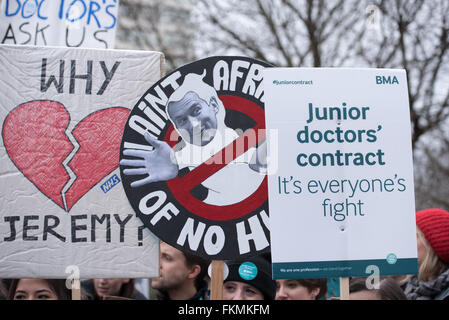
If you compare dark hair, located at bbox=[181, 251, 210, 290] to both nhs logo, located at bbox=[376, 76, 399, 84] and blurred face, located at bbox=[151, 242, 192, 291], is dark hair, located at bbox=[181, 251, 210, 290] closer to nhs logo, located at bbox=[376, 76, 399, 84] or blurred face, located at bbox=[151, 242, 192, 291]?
blurred face, located at bbox=[151, 242, 192, 291]

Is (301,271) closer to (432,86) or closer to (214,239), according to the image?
(214,239)

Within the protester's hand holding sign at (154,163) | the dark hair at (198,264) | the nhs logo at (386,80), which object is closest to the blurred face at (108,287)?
the dark hair at (198,264)

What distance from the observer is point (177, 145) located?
195cm

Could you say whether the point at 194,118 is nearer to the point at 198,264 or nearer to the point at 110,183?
the point at 110,183

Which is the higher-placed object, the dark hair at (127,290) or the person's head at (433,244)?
the person's head at (433,244)

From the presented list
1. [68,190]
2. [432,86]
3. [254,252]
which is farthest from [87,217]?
[432,86]

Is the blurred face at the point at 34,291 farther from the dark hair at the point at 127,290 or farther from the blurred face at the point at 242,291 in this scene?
the blurred face at the point at 242,291

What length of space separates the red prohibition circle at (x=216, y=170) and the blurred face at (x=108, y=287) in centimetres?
146

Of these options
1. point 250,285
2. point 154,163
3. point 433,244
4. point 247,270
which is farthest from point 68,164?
point 433,244

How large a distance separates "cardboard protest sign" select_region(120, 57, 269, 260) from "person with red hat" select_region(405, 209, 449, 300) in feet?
3.92

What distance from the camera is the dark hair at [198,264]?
295 centimetres

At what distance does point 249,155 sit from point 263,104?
0.23 metres
